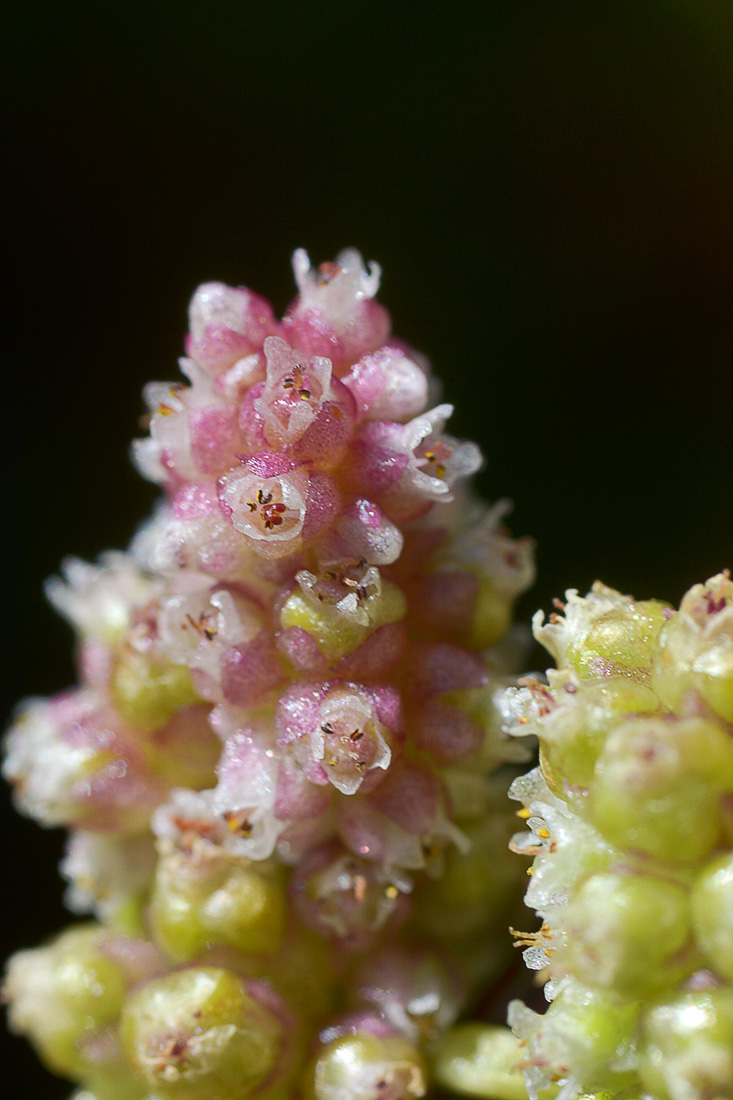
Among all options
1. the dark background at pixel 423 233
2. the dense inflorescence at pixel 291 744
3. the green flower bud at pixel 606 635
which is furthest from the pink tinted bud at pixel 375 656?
the dark background at pixel 423 233

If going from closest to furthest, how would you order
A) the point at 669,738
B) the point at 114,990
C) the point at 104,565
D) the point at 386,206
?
the point at 669,738
the point at 114,990
the point at 104,565
the point at 386,206

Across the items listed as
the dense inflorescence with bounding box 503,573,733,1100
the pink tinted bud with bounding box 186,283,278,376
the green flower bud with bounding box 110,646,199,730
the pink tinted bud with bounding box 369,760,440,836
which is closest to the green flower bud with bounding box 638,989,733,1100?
the dense inflorescence with bounding box 503,573,733,1100

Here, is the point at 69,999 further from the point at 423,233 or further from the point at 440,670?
the point at 423,233

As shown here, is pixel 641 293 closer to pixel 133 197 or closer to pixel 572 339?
pixel 572 339

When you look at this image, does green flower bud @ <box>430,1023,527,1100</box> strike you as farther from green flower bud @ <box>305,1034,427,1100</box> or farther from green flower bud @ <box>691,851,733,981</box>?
green flower bud @ <box>691,851,733,981</box>

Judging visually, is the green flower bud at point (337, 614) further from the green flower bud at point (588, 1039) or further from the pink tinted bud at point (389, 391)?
the green flower bud at point (588, 1039)

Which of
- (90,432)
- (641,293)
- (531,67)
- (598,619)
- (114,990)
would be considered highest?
(531,67)

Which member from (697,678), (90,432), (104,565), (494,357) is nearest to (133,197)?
(90,432)
